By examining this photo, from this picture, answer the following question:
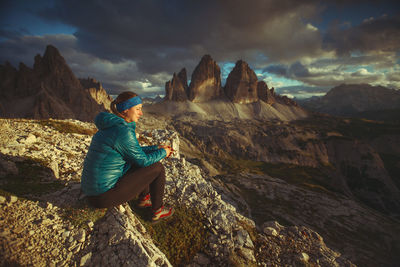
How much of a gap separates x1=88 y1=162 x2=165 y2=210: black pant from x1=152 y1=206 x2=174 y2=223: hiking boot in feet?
2.16

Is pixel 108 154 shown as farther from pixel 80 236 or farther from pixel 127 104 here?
pixel 80 236

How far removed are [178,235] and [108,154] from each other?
3.43 metres

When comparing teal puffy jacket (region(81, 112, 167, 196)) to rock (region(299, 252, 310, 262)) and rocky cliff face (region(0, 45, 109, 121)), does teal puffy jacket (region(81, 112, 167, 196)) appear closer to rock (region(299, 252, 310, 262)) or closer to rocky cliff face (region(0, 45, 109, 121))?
rock (region(299, 252, 310, 262))

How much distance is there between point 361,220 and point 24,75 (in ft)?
506

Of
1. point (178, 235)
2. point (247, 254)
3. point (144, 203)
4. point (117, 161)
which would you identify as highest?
point (117, 161)

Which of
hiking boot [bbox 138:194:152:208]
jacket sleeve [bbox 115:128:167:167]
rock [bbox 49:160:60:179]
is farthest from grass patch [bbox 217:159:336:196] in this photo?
jacket sleeve [bbox 115:128:167:167]

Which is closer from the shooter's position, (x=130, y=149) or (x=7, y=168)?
(x=130, y=149)

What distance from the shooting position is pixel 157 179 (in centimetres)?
502

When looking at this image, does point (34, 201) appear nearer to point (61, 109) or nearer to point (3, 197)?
point (3, 197)

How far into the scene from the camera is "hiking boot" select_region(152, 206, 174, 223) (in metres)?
5.38

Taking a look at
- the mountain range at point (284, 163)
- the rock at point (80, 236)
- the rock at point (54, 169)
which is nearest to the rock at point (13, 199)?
the rock at point (80, 236)

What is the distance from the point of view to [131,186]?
175 inches

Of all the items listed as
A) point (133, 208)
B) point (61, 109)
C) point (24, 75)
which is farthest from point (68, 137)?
point (24, 75)

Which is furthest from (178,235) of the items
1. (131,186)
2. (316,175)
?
(316,175)
